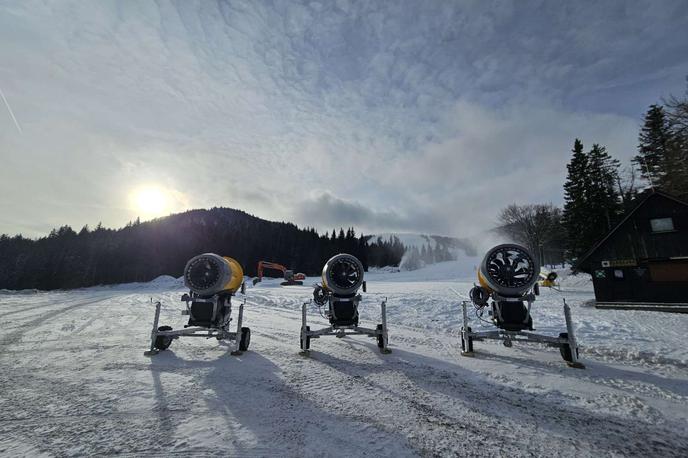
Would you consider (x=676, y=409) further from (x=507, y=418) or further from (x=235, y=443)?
(x=235, y=443)

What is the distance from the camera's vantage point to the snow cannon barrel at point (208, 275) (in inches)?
350

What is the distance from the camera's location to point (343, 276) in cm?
938

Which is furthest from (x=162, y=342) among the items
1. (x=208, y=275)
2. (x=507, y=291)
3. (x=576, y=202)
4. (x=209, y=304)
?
(x=576, y=202)

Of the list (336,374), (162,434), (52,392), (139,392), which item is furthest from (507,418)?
(52,392)

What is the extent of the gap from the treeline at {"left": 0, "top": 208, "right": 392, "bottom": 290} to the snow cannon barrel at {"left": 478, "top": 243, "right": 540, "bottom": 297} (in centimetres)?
8543

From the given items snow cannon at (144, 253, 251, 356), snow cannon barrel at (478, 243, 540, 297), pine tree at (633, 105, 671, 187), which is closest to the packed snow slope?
snow cannon at (144, 253, 251, 356)

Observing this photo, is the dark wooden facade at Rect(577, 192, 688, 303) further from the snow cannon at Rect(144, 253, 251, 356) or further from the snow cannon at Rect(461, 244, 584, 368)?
the snow cannon at Rect(144, 253, 251, 356)

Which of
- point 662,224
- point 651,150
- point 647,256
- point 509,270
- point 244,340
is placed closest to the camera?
point 509,270

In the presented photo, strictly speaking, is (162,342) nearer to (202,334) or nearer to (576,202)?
(202,334)

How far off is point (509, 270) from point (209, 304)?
875 centimetres

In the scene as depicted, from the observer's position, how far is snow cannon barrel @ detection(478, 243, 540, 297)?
7.86 metres

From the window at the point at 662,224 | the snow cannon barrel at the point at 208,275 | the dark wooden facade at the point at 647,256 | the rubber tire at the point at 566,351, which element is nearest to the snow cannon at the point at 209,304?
the snow cannon barrel at the point at 208,275

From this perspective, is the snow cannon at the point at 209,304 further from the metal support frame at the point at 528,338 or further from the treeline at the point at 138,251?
the treeline at the point at 138,251

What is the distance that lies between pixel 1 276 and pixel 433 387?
125662mm
